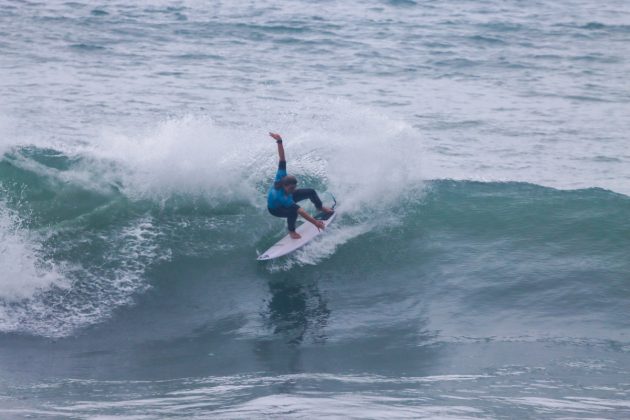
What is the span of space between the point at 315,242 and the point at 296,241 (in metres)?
0.44

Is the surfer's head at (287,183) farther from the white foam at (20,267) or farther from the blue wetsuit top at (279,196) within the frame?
the white foam at (20,267)

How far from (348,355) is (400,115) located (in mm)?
10040

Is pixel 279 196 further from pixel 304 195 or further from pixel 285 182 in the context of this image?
pixel 304 195

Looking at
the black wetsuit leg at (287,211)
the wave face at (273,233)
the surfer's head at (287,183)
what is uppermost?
the surfer's head at (287,183)

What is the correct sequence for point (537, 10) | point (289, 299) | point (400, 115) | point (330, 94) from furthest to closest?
→ point (537, 10) → point (330, 94) → point (400, 115) → point (289, 299)

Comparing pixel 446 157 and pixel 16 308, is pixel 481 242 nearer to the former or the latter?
pixel 446 157

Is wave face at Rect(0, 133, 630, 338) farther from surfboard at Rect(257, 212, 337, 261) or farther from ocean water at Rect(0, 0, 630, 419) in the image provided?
surfboard at Rect(257, 212, 337, 261)

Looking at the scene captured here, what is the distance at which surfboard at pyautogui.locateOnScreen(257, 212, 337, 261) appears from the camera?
11320 mm

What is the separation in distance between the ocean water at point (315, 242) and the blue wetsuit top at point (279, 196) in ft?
3.01

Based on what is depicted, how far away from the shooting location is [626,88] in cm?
2088

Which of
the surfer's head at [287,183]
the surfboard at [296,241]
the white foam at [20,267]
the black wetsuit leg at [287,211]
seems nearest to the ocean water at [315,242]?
the white foam at [20,267]

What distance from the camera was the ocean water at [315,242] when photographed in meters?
8.46

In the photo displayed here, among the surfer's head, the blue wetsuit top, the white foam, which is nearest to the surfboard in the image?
the blue wetsuit top

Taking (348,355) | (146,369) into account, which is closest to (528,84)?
(348,355)
